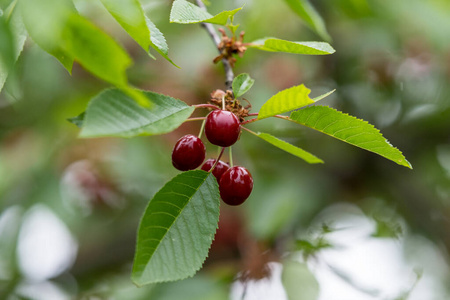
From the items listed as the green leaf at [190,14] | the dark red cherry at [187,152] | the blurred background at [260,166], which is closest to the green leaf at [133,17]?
the green leaf at [190,14]

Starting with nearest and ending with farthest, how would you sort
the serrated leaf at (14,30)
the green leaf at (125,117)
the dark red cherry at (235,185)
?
Result: the green leaf at (125,117), the serrated leaf at (14,30), the dark red cherry at (235,185)

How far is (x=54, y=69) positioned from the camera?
7.61ft

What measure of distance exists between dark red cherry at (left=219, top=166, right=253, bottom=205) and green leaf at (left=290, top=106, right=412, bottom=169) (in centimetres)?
15

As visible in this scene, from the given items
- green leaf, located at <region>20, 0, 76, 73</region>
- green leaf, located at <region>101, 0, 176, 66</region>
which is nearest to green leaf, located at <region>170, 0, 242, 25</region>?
green leaf, located at <region>101, 0, 176, 66</region>

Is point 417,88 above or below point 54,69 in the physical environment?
below

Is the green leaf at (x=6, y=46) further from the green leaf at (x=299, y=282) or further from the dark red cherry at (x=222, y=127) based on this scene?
the green leaf at (x=299, y=282)

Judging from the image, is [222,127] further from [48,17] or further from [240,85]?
[48,17]

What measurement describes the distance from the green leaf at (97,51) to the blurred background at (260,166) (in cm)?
149

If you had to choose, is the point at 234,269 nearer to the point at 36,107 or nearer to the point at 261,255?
the point at 261,255

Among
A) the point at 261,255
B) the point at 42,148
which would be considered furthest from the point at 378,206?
the point at 42,148

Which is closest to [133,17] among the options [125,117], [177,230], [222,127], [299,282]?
[125,117]

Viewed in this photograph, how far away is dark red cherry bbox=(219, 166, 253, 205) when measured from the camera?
0.93 m

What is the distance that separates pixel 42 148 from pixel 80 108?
0.94 ft

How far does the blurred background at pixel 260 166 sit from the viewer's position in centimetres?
220
